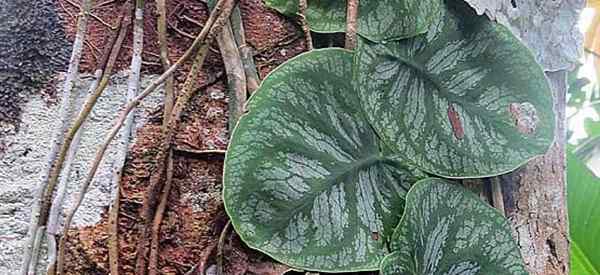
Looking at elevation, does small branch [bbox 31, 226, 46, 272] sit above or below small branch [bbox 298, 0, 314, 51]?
below

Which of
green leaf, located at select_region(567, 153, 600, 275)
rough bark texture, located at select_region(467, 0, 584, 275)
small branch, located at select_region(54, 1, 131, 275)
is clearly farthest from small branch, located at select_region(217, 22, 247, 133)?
green leaf, located at select_region(567, 153, 600, 275)

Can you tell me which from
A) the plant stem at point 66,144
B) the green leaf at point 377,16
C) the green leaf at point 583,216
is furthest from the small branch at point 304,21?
the green leaf at point 583,216

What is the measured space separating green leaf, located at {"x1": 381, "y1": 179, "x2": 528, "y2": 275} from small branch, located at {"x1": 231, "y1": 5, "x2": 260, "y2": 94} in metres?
0.20

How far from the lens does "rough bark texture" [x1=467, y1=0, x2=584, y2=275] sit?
69cm

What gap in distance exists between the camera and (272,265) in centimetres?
56

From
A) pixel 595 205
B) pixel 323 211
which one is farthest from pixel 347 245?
pixel 595 205

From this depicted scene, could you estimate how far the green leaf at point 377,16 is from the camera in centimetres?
64

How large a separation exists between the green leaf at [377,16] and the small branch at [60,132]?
204 millimetres

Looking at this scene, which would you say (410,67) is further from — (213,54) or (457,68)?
(213,54)

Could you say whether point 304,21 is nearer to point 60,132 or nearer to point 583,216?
point 60,132

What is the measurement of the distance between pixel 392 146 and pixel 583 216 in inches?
23.5

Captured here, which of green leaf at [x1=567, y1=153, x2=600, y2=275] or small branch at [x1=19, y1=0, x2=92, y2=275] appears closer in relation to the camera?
small branch at [x1=19, y1=0, x2=92, y2=275]

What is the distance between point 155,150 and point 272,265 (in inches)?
6.7

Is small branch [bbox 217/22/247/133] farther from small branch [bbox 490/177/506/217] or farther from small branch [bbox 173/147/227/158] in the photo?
small branch [bbox 490/177/506/217]
